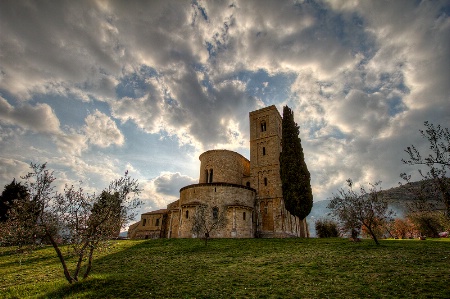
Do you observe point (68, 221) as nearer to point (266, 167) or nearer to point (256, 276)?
point (256, 276)

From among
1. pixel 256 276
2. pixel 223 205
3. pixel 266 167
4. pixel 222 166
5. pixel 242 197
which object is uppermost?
pixel 222 166

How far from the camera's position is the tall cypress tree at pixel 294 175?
3666 cm

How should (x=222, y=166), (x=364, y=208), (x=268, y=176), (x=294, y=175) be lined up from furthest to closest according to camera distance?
1. (x=222, y=166)
2. (x=268, y=176)
3. (x=294, y=175)
4. (x=364, y=208)

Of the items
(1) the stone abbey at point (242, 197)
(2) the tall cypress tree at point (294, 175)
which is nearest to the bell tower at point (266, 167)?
(1) the stone abbey at point (242, 197)

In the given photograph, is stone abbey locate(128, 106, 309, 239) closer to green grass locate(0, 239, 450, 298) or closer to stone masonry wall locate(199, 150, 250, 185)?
stone masonry wall locate(199, 150, 250, 185)

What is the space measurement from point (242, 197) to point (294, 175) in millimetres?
8963

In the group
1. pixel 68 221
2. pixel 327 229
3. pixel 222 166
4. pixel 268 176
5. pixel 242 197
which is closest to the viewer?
pixel 68 221

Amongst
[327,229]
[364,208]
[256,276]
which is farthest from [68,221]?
[327,229]

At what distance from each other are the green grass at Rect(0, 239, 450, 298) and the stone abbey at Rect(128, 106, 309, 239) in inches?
503

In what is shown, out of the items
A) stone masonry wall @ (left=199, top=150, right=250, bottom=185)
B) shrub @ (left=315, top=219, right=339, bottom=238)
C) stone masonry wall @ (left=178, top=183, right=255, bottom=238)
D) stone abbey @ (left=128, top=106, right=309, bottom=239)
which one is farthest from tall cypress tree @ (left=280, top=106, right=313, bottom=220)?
shrub @ (left=315, top=219, right=339, bottom=238)

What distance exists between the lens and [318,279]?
13898mm

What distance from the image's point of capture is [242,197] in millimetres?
40125

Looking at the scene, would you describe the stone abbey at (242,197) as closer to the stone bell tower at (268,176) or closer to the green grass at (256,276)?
the stone bell tower at (268,176)

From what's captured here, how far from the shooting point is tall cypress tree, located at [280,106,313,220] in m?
36.7
